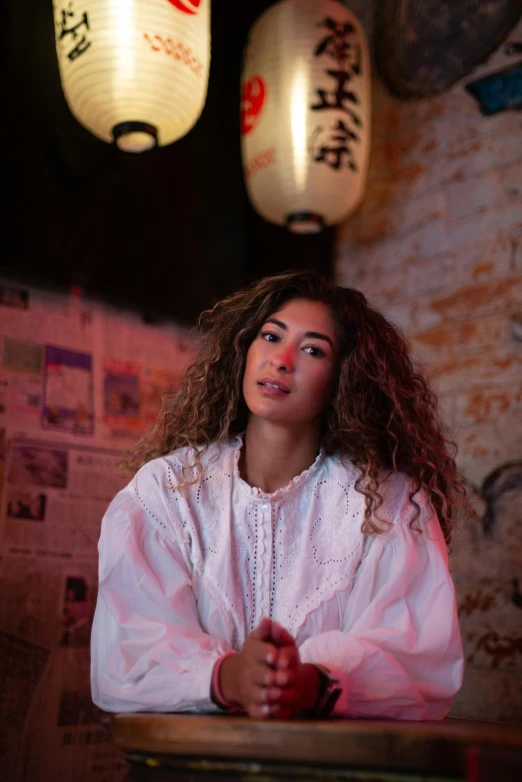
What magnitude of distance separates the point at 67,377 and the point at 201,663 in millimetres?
1287

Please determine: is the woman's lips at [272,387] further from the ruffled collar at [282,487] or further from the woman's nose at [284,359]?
the ruffled collar at [282,487]

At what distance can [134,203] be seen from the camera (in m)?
2.70

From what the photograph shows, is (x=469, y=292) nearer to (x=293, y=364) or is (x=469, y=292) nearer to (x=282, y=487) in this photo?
(x=293, y=364)

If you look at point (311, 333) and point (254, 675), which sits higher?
point (311, 333)

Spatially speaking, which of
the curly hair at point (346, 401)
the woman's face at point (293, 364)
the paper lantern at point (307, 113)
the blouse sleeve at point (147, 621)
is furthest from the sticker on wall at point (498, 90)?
the blouse sleeve at point (147, 621)

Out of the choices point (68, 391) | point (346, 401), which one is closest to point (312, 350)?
point (346, 401)

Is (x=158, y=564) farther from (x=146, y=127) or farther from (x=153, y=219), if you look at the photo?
(x=153, y=219)

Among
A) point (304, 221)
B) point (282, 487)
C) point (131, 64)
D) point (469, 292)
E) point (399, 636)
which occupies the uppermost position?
point (131, 64)

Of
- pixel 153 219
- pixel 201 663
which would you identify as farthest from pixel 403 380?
pixel 153 219

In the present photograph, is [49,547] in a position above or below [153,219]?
below

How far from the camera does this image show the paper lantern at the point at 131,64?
204 cm

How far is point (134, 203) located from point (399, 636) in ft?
5.82

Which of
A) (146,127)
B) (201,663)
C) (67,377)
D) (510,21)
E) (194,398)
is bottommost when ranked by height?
(201,663)

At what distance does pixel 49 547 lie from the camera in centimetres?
228
